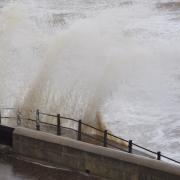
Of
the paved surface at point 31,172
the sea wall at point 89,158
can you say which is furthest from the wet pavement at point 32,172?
the sea wall at point 89,158

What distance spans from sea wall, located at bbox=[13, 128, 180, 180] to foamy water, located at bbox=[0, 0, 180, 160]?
434 centimetres

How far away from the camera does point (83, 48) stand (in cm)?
1825

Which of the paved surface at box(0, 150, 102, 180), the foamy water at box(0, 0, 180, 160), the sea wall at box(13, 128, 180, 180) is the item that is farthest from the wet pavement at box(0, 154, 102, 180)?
the foamy water at box(0, 0, 180, 160)

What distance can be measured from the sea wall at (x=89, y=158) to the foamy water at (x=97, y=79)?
4342 millimetres

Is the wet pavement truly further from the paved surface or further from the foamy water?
the foamy water

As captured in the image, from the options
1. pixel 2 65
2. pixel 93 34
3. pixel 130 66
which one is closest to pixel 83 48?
pixel 93 34

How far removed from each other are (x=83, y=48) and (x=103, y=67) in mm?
1281

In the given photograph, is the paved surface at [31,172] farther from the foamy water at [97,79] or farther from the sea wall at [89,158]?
the foamy water at [97,79]

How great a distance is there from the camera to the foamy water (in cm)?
1577

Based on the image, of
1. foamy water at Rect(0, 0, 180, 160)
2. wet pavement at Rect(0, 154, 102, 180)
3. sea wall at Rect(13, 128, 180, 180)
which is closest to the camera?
sea wall at Rect(13, 128, 180, 180)

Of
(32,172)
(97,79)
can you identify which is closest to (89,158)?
(32,172)

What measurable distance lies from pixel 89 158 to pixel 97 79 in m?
7.82

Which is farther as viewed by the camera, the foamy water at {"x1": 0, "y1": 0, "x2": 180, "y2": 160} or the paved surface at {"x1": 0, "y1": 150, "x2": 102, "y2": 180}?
the foamy water at {"x1": 0, "y1": 0, "x2": 180, "y2": 160}

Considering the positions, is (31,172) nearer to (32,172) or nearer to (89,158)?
(32,172)
